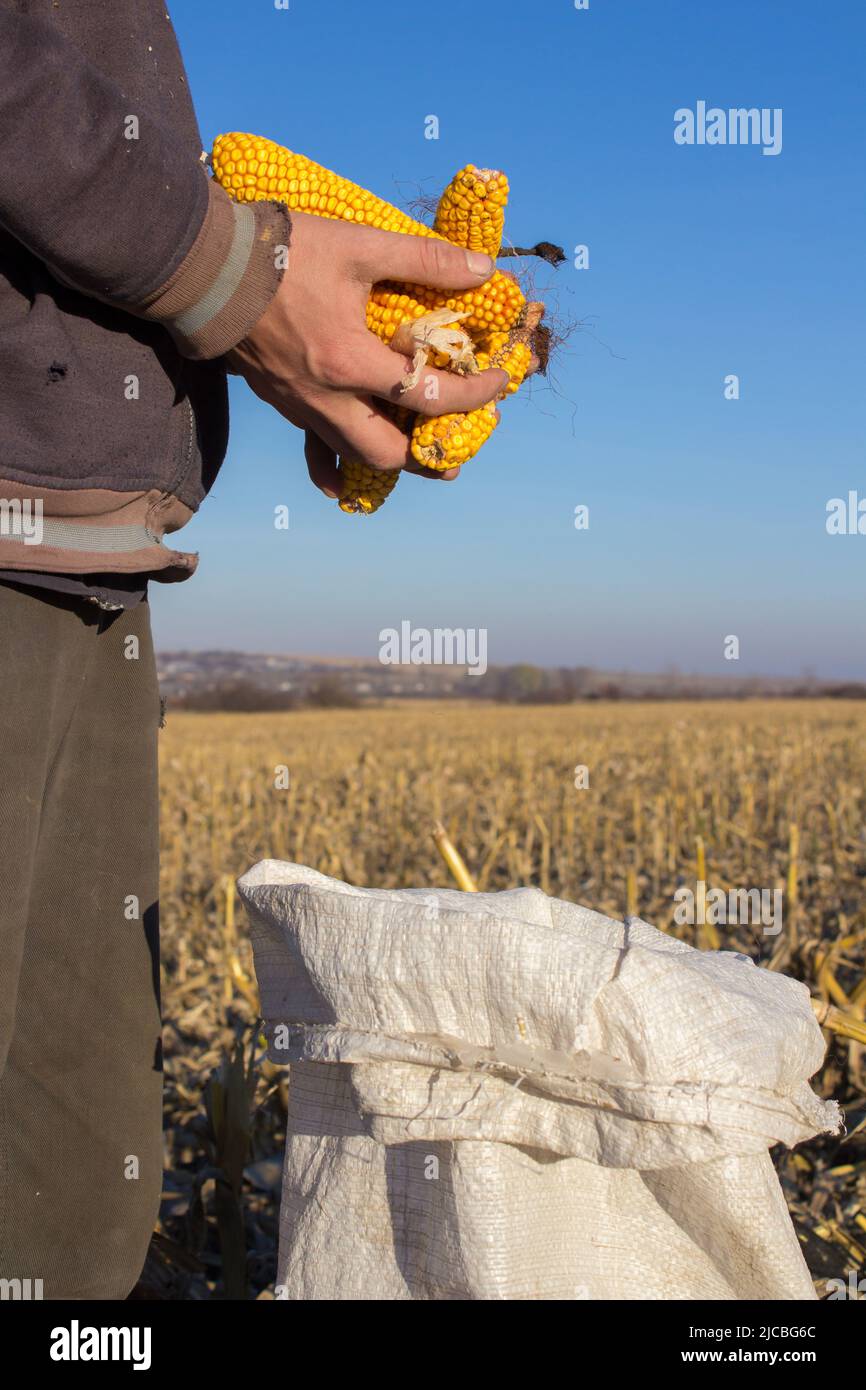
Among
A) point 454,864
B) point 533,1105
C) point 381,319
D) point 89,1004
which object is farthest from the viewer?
point 454,864

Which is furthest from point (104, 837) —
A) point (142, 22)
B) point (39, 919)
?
point (142, 22)

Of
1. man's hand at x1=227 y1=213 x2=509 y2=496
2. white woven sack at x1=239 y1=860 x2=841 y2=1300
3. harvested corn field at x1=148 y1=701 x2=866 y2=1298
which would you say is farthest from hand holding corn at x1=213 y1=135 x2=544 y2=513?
harvested corn field at x1=148 y1=701 x2=866 y2=1298

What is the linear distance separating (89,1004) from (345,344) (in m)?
1.10

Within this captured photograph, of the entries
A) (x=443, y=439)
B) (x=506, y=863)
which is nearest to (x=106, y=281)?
(x=443, y=439)

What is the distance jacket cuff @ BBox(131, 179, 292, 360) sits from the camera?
54.1 inches

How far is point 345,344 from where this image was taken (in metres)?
1.47

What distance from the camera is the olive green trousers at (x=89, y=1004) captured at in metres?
1.71

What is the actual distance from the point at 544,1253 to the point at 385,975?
0.37 m

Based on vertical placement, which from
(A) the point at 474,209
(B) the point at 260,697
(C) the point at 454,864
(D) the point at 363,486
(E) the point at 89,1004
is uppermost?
(B) the point at 260,697

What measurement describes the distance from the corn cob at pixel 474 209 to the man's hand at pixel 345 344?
0.33 ft

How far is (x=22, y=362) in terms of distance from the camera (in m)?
1.36

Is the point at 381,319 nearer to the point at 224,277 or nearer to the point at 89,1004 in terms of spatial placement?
the point at 224,277

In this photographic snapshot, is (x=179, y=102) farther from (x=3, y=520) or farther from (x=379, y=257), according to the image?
(x=3, y=520)

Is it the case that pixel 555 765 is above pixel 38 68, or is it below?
below
